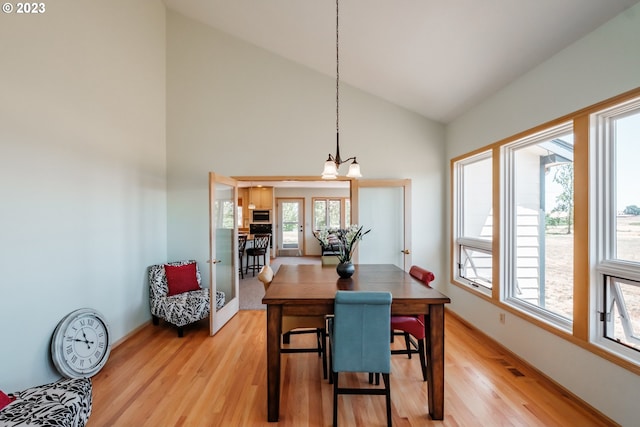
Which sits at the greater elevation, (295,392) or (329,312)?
(329,312)

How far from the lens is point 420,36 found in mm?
2615

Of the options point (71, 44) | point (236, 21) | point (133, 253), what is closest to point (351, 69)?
point (236, 21)

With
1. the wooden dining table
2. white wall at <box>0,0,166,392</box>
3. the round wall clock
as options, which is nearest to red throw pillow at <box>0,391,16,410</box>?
white wall at <box>0,0,166,392</box>

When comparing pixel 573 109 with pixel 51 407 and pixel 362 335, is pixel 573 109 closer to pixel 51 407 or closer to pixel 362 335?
pixel 362 335

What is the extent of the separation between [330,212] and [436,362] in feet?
27.9

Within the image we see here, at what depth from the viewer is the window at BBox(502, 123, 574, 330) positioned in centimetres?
238

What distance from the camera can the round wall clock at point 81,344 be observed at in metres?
2.27

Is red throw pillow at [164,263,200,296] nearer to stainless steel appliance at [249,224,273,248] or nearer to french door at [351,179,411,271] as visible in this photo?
french door at [351,179,411,271]

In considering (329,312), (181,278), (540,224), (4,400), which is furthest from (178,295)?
(540,224)

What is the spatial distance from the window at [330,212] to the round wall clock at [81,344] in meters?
8.00

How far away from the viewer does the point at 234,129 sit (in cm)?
407

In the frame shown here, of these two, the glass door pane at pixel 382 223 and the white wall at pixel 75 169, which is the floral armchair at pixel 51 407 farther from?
the glass door pane at pixel 382 223

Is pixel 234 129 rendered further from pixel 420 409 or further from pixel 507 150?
pixel 420 409

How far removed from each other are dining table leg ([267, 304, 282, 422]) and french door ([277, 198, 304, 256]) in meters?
8.22
